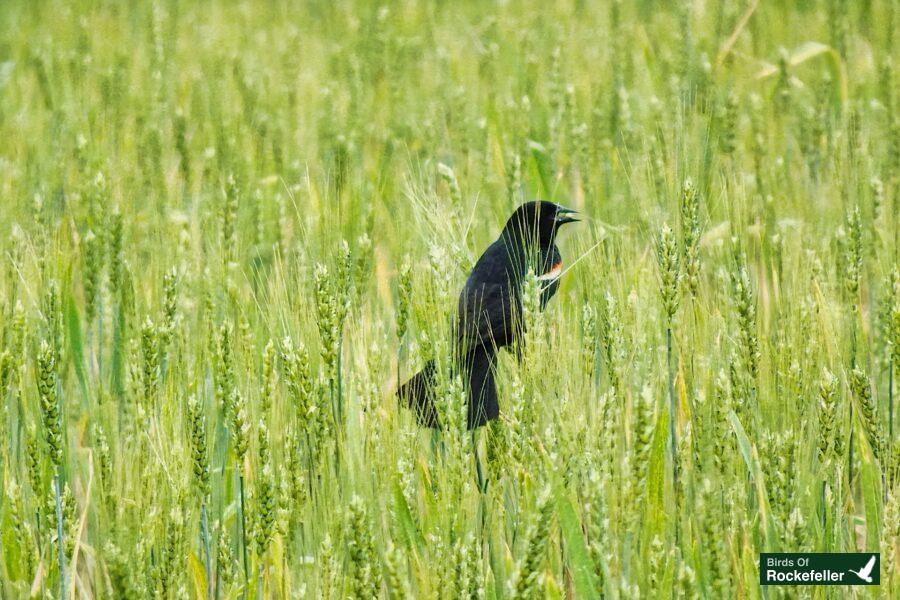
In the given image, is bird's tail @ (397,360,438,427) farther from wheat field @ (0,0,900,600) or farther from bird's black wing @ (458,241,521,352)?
bird's black wing @ (458,241,521,352)

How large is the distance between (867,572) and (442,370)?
2.90 ft

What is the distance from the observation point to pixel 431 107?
457cm

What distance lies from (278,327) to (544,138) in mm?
2022

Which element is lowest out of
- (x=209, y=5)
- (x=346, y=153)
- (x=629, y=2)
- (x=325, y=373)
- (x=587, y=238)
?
(x=325, y=373)

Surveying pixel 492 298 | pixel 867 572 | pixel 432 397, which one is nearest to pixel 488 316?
pixel 492 298

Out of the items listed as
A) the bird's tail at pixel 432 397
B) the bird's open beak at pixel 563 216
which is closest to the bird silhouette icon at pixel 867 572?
the bird's tail at pixel 432 397

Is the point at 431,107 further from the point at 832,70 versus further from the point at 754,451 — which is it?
the point at 754,451

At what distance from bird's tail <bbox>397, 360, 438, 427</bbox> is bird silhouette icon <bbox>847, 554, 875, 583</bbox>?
2.84ft

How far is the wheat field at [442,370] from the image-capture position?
74.5 inches

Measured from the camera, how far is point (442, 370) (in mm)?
2029

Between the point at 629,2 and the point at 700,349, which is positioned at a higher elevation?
the point at 629,2

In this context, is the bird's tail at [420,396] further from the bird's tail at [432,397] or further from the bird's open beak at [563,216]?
the bird's open beak at [563,216]

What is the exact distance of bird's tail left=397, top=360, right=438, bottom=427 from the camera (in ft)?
7.37

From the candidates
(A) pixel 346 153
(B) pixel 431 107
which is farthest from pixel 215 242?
(B) pixel 431 107
